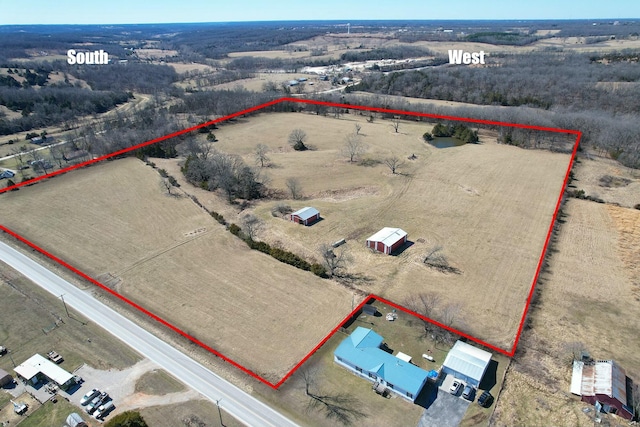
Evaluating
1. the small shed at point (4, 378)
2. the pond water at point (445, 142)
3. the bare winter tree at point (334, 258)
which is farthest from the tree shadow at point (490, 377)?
the pond water at point (445, 142)

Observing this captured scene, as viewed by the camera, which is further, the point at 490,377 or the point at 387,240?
the point at 387,240

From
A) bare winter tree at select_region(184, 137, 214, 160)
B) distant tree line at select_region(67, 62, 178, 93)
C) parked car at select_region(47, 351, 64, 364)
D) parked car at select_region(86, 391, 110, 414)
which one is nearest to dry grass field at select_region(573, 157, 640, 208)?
bare winter tree at select_region(184, 137, 214, 160)

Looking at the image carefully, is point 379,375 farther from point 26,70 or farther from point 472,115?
point 26,70

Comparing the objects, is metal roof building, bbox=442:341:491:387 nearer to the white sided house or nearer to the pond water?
the white sided house

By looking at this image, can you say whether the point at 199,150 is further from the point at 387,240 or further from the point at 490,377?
the point at 490,377

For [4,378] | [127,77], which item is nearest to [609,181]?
[4,378]

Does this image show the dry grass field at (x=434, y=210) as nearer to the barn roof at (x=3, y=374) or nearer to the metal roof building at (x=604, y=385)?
the metal roof building at (x=604, y=385)
